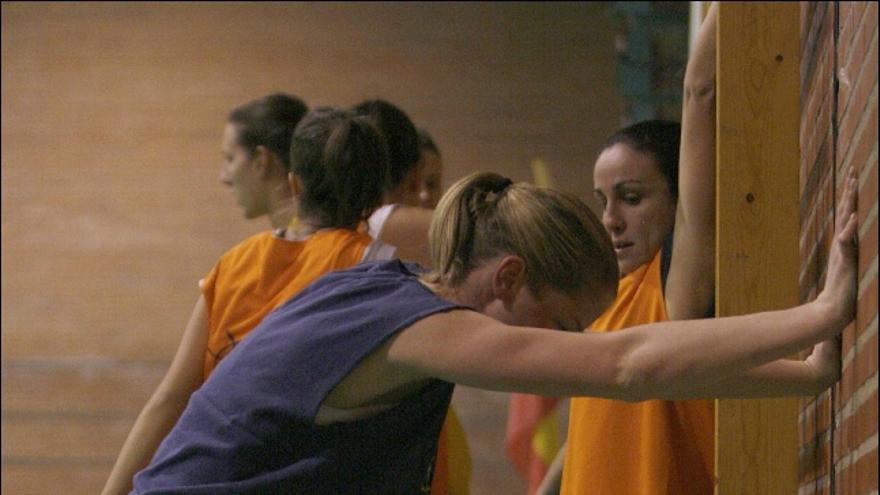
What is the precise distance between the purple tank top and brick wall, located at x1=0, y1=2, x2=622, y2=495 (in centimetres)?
434

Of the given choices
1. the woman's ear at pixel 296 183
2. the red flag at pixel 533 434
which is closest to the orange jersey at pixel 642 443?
the woman's ear at pixel 296 183

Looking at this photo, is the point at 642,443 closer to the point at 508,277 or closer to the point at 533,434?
the point at 508,277

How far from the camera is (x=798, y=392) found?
1609 millimetres

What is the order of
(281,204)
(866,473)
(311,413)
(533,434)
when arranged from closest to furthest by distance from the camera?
(866,473) → (311,413) → (281,204) → (533,434)

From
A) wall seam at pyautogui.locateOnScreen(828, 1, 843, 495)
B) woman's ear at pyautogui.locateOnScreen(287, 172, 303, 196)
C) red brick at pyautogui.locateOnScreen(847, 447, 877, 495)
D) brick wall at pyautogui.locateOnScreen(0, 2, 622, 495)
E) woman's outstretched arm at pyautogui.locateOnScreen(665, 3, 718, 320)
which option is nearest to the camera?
red brick at pyautogui.locateOnScreen(847, 447, 877, 495)

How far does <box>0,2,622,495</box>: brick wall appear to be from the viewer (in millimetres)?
6012

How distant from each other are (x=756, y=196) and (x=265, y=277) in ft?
3.48

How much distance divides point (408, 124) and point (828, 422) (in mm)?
1432

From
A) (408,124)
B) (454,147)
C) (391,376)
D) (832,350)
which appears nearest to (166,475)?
(391,376)

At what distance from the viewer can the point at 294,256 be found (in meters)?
2.46

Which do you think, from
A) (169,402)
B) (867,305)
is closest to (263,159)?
(169,402)

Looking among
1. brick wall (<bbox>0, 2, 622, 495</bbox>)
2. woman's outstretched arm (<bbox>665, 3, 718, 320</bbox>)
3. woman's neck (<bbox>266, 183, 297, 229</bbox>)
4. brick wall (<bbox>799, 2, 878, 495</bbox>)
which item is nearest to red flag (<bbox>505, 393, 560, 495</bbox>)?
brick wall (<bbox>0, 2, 622, 495</bbox>)

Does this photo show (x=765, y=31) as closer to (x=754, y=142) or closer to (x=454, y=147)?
(x=754, y=142)

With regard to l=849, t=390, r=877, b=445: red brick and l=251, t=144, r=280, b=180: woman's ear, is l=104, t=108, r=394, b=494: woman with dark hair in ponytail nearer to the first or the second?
l=251, t=144, r=280, b=180: woman's ear
